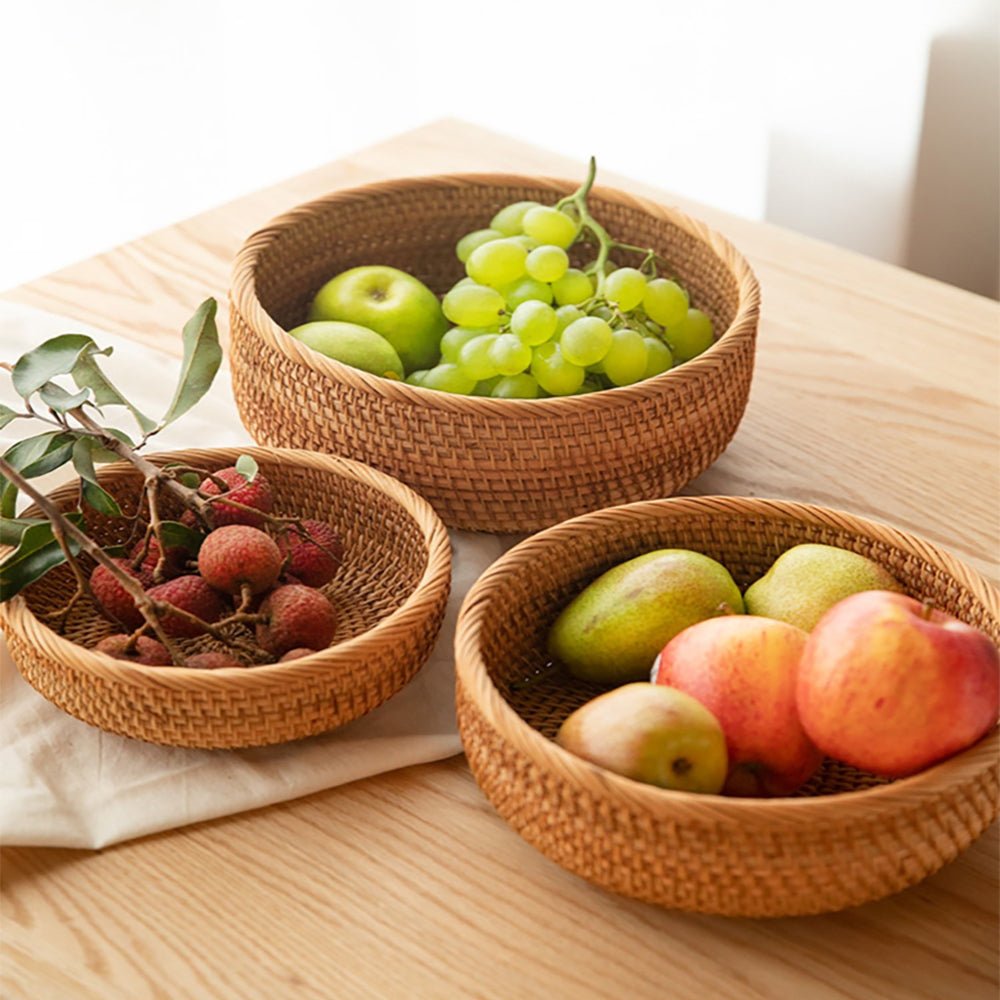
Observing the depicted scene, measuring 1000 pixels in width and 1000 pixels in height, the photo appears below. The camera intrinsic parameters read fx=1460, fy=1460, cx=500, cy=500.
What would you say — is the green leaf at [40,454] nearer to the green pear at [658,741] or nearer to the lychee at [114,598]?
the lychee at [114,598]

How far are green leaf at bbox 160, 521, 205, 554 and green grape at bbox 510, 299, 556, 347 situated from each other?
26cm

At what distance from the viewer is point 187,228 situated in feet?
4.58

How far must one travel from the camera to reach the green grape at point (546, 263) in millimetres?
1021

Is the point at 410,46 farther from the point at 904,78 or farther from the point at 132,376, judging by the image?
the point at 132,376

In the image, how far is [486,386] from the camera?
0.99 metres

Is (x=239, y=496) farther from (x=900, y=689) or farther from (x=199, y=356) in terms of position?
(x=900, y=689)

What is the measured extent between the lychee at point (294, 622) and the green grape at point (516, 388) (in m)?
0.23

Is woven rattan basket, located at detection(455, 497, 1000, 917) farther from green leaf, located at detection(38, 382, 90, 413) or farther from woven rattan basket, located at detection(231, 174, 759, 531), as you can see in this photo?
green leaf, located at detection(38, 382, 90, 413)

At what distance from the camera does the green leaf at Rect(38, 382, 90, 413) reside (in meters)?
0.89

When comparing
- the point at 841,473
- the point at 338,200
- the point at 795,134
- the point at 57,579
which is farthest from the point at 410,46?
the point at 57,579

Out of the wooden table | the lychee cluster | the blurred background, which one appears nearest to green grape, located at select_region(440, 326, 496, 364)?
the lychee cluster

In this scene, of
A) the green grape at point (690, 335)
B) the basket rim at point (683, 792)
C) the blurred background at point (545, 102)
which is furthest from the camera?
the blurred background at point (545, 102)

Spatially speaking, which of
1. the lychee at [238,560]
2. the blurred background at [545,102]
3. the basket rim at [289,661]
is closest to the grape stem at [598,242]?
the basket rim at [289,661]

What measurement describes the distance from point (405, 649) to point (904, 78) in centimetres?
139
